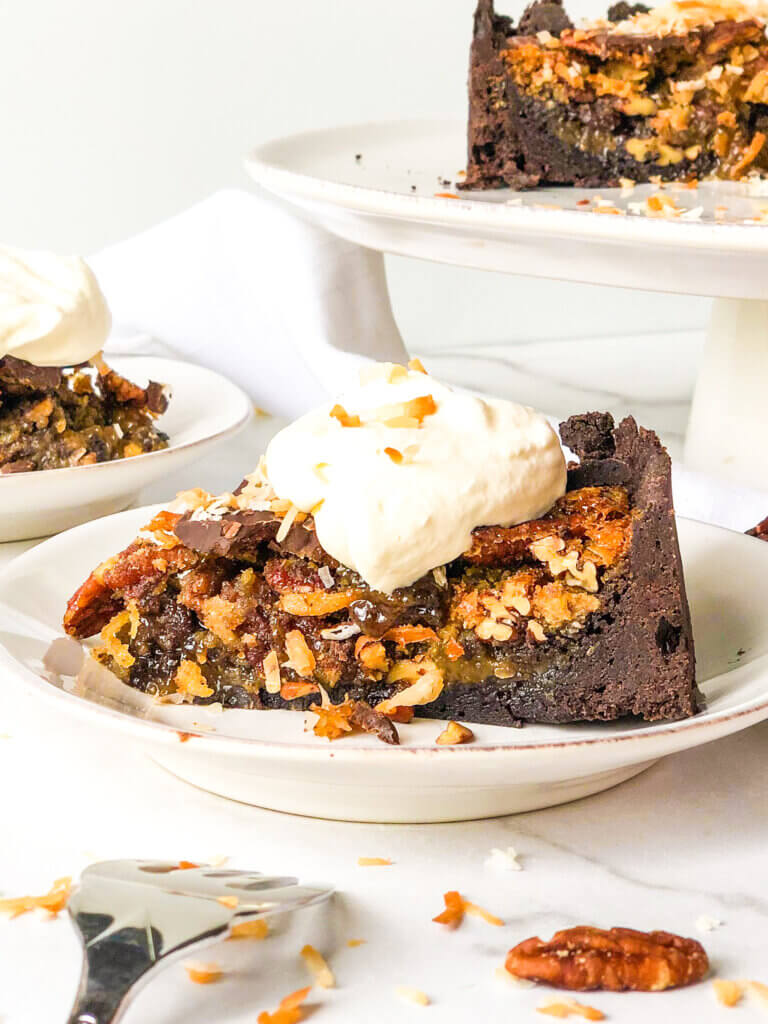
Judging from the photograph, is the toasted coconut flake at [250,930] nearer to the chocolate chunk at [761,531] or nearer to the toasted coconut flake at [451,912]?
the toasted coconut flake at [451,912]

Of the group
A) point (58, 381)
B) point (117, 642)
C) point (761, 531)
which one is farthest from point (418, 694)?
point (58, 381)

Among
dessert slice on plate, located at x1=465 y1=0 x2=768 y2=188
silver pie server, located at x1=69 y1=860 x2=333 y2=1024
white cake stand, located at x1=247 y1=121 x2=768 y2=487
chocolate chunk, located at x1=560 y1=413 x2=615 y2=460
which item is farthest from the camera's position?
dessert slice on plate, located at x1=465 y1=0 x2=768 y2=188

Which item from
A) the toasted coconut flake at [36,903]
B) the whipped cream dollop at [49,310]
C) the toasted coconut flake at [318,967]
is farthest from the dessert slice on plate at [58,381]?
the toasted coconut flake at [318,967]

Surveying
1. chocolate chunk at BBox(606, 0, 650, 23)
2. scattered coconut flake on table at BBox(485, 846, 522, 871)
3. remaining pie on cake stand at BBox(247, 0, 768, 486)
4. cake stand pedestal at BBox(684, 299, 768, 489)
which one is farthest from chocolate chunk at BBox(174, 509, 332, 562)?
chocolate chunk at BBox(606, 0, 650, 23)

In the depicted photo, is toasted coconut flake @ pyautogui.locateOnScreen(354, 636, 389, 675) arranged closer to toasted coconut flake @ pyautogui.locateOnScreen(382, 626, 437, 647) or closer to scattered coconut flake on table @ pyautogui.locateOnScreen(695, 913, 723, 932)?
toasted coconut flake @ pyautogui.locateOnScreen(382, 626, 437, 647)

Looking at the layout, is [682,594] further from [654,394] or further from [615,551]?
[654,394]

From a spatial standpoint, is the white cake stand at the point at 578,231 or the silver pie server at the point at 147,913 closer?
the silver pie server at the point at 147,913
